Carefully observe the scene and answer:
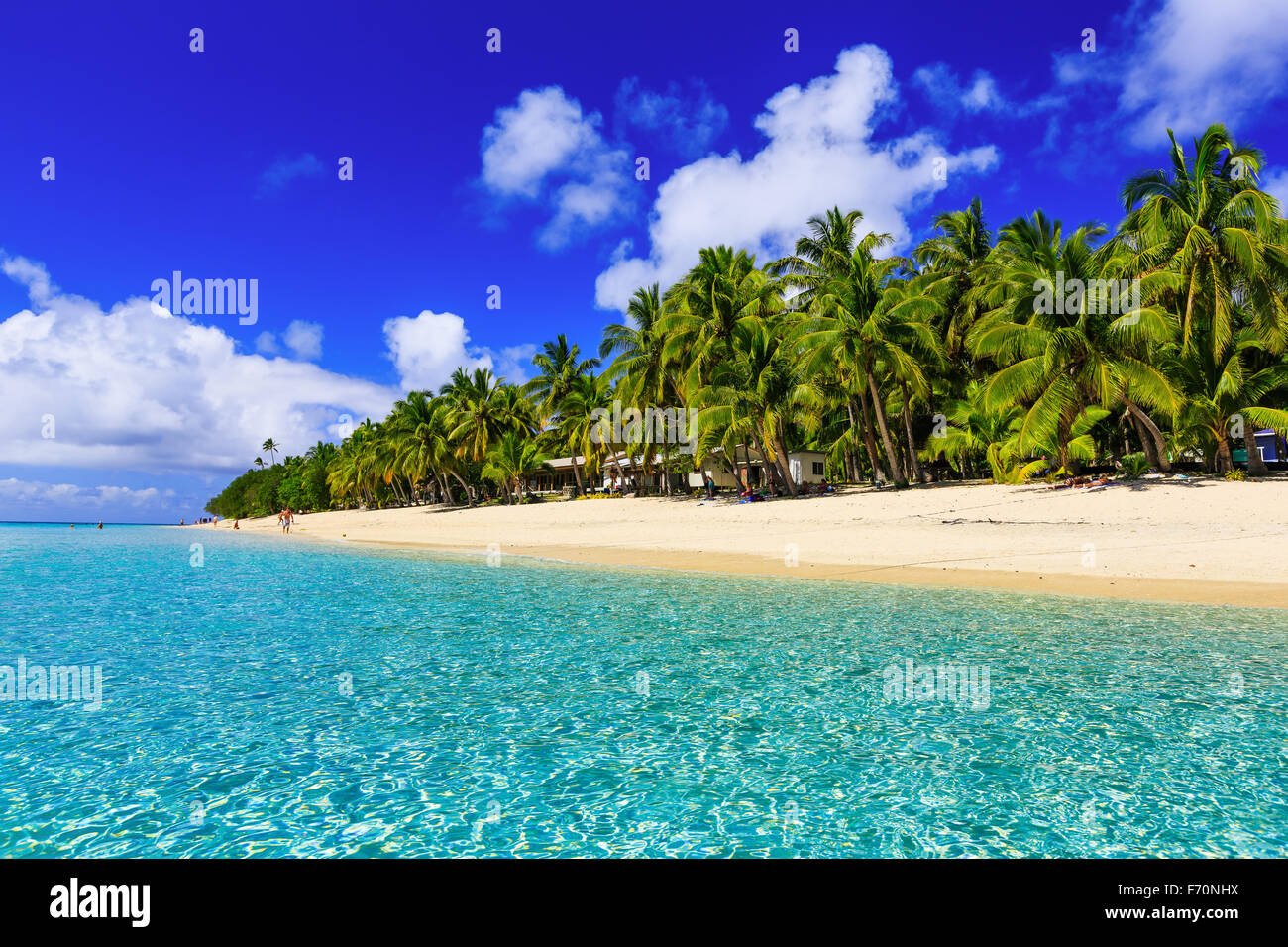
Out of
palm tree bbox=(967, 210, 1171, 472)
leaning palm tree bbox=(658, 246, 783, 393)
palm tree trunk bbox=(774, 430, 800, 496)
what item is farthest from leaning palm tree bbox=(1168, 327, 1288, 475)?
leaning palm tree bbox=(658, 246, 783, 393)

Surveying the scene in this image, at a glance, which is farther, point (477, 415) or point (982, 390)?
point (477, 415)

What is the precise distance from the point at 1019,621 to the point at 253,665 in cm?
1091

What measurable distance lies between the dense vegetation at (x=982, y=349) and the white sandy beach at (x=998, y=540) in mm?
4145

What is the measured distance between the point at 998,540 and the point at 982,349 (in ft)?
38.0

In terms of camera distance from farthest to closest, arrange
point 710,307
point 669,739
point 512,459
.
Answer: point 512,459
point 710,307
point 669,739

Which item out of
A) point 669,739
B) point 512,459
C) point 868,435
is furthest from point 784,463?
point 669,739

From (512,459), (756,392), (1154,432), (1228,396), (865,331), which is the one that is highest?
(865,331)

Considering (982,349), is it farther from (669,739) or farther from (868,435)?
(669,739)

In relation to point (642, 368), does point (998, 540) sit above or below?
below

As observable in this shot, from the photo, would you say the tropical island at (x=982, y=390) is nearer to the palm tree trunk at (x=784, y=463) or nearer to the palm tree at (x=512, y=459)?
the palm tree trunk at (x=784, y=463)

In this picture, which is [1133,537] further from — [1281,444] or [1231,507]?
[1281,444]

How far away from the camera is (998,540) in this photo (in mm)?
18453
